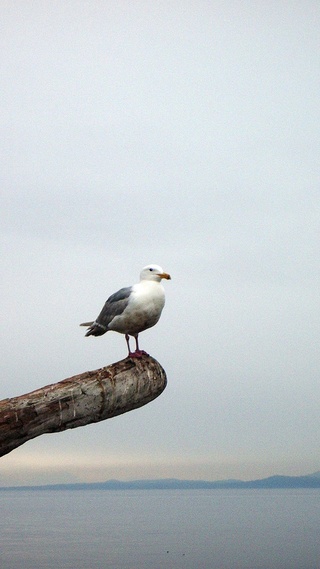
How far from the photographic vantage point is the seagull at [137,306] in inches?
723

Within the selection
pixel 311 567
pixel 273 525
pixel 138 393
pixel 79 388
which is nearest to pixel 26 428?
pixel 79 388

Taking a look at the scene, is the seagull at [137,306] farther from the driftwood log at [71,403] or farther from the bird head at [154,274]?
the driftwood log at [71,403]

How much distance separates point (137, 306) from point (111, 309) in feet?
2.37

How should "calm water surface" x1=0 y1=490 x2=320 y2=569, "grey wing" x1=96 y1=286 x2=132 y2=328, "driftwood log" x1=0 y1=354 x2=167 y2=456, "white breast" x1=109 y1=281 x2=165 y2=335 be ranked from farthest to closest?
"calm water surface" x1=0 y1=490 x2=320 y2=569 → "grey wing" x1=96 y1=286 x2=132 y2=328 → "white breast" x1=109 y1=281 x2=165 y2=335 → "driftwood log" x1=0 y1=354 x2=167 y2=456

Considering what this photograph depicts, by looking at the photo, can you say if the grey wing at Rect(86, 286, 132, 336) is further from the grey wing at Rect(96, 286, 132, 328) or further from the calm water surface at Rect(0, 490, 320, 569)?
the calm water surface at Rect(0, 490, 320, 569)

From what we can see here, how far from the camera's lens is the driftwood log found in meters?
15.9

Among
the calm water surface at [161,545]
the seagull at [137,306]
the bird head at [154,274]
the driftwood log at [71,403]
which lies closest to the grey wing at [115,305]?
the seagull at [137,306]

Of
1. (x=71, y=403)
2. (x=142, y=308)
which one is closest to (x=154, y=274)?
(x=142, y=308)

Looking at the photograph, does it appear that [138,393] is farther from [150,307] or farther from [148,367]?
[150,307]

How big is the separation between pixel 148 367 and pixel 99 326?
2.06 metres

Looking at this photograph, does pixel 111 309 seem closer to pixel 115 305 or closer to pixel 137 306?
pixel 115 305

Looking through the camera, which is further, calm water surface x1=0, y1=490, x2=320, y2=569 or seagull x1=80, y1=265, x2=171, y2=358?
calm water surface x1=0, y1=490, x2=320, y2=569

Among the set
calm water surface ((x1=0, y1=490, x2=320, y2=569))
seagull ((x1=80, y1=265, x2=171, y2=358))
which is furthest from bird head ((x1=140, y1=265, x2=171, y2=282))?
calm water surface ((x1=0, y1=490, x2=320, y2=569))

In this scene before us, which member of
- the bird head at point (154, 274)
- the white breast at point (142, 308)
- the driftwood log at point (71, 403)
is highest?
the bird head at point (154, 274)
